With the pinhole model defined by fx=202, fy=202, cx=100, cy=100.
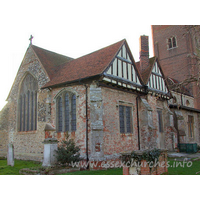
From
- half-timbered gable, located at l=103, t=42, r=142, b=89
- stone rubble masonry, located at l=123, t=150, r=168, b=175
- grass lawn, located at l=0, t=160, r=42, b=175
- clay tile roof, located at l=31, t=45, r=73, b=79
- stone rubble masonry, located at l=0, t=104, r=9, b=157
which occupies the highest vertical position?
clay tile roof, located at l=31, t=45, r=73, b=79

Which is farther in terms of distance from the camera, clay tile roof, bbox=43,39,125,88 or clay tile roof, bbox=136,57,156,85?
clay tile roof, bbox=136,57,156,85

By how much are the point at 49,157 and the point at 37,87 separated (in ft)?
25.8

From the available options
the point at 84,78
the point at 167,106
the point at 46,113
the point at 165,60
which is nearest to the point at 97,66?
the point at 84,78

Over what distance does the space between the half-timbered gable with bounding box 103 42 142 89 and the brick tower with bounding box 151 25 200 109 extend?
18284 mm

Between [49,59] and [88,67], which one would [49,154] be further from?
[49,59]

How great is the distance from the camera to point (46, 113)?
14383 millimetres

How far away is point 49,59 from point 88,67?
5.73 metres

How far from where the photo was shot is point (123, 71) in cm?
1372

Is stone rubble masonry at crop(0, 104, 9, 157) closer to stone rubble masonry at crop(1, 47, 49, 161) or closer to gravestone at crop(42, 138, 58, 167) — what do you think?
stone rubble masonry at crop(1, 47, 49, 161)

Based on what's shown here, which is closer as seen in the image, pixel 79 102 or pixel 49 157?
pixel 49 157

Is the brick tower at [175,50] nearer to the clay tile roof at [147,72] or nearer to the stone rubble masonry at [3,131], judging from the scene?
the clay tile roof at [147,72]

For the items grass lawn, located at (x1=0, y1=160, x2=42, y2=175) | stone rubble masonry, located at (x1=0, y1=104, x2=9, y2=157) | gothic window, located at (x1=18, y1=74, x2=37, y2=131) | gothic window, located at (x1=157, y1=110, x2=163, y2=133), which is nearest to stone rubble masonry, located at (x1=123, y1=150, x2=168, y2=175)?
grass lawn, located at (x1=0, y1=160, x2=42, y2=175)

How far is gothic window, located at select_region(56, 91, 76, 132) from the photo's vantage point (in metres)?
13.2

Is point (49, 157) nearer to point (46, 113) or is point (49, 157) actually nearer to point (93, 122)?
point (93, 122)
